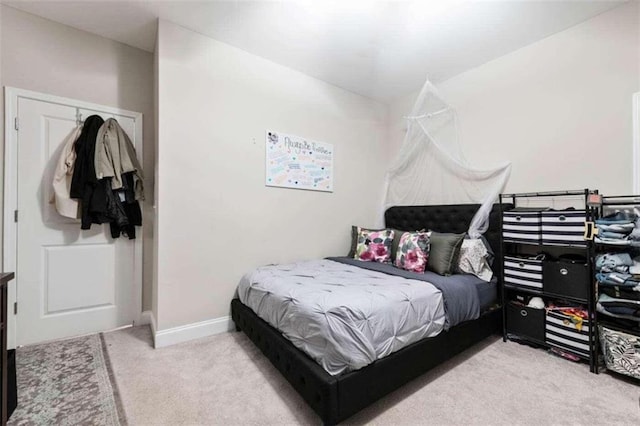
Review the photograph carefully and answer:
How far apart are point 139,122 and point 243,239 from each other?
5.07 feet

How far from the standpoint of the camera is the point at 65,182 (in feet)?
7.42

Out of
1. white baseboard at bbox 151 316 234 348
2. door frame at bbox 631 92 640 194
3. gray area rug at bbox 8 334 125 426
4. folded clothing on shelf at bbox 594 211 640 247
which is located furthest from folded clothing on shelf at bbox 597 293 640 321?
gray area rug at bbox 8 334 125 426

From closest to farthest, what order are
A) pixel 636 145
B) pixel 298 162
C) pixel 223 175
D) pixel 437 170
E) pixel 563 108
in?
pixel 636 145
pixel 563 108
pixel 223 175
pixel 298 162
pixel 437 170

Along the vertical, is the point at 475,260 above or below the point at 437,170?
below

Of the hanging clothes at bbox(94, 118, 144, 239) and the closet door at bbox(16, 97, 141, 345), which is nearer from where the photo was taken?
the closet door at bbox(16, 97, 141, 345)

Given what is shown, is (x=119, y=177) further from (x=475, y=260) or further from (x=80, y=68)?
(x=475, y=260)

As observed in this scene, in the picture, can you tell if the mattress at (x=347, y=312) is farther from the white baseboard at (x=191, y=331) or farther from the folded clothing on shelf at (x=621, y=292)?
the folded clothing on shelf at (x=621, y=292)

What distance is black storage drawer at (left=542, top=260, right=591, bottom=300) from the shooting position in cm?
192

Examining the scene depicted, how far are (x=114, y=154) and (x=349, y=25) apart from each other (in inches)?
92.1

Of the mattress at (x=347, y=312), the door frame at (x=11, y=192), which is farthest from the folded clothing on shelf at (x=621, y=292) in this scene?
the door frame at (x=11, y=192)

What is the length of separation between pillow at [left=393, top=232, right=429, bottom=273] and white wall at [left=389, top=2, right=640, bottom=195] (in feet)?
3.62

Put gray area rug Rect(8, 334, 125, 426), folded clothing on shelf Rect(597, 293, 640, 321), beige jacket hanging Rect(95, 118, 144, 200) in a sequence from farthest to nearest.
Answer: beige jacket hanging Rect(95, 118, 144, 200) → folded clothing on shelf Rect(597, 293, 640, 321) → gray area rug Rect(8, 334, 125, 426)

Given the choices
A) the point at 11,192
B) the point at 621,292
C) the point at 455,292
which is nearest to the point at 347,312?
the point at 455,292

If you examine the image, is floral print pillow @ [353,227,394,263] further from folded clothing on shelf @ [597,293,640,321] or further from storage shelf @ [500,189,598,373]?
folded clothing on shelf @ [597,293,640,321]
